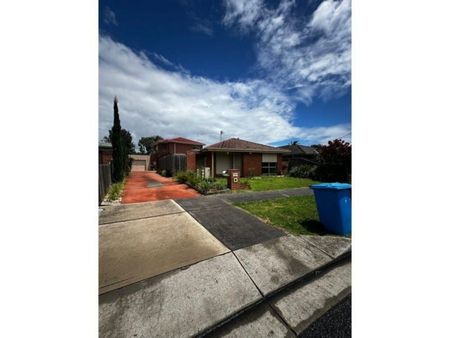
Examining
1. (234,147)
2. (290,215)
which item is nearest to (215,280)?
(290,215)

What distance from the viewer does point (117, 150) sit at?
10977 mm

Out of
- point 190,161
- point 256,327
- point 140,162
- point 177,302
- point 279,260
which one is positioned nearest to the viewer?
point 256,327

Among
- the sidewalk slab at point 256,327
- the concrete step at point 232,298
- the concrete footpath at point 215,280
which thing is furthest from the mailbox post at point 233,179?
the sidewalk slab at point 256,327

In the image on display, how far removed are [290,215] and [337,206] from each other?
147 centimetres

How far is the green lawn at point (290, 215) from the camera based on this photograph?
12.3 ft

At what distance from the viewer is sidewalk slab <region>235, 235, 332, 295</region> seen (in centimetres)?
216

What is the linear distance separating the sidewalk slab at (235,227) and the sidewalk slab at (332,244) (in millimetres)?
593

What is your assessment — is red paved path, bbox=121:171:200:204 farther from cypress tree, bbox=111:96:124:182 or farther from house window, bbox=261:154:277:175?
house window, bbox=261:154:277:175

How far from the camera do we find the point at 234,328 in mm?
1567

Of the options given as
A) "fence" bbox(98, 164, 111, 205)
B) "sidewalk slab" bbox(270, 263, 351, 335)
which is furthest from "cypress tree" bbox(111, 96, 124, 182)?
"sidewalk slab" bbox(270, 263, 351, 335)

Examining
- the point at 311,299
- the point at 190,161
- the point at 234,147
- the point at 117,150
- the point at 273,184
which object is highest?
the point at 234,147

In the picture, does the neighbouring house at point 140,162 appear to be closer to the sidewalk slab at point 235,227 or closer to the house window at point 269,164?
the house window at point 269,164

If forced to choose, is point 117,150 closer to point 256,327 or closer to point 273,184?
point 273,184
